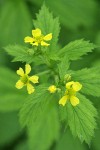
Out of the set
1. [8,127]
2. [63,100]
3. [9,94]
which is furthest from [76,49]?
[8,127]

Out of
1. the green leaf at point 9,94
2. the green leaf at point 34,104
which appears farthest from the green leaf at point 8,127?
the green leaf at point 34,104

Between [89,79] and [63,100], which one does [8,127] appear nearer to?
[89,79]

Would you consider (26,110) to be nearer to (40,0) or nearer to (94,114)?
(94,114)

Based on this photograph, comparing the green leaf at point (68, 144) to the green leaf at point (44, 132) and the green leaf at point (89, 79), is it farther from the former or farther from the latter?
the green leaf at point (89, 79)

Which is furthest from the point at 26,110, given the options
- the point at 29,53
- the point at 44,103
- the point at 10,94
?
the point at 10,94

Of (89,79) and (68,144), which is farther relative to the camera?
(68,144)
